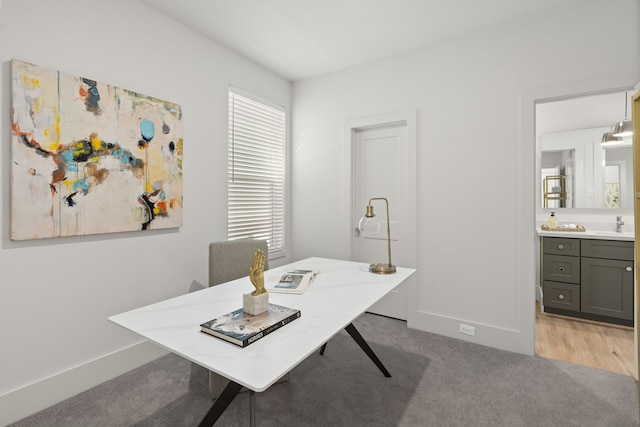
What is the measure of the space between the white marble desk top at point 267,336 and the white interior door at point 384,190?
1.40 metres

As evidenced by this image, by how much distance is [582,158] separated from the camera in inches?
153

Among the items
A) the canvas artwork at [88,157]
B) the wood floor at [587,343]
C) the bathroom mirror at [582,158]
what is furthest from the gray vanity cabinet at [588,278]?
the canvas artwork at [88,157]

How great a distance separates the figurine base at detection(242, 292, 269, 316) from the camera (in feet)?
4.25

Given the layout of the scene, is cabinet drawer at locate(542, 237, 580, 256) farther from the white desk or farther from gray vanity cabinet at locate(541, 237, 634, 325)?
the white desk

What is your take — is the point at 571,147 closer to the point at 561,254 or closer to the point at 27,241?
the point at 561,254

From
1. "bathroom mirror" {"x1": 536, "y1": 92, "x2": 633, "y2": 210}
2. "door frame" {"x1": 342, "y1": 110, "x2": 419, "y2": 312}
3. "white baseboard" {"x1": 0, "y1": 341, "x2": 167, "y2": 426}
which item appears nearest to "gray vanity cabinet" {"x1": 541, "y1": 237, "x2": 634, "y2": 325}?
"bathroom mirror" {"x1": 536, "y1": 92, "x2": 633, "y2": 210}

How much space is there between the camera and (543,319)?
339cm

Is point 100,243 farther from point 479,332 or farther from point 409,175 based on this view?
point 479,332

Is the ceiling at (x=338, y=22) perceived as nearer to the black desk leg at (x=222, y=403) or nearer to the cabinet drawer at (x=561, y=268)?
the cabinet drawer at (x=561, y=268)

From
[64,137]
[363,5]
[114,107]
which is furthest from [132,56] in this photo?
[363,5]

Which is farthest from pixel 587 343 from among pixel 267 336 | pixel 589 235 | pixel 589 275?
pixel 267 336

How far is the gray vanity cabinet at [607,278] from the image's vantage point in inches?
121

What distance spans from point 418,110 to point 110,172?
269 centimetres

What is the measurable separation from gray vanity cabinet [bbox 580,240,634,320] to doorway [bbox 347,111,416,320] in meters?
1.88
